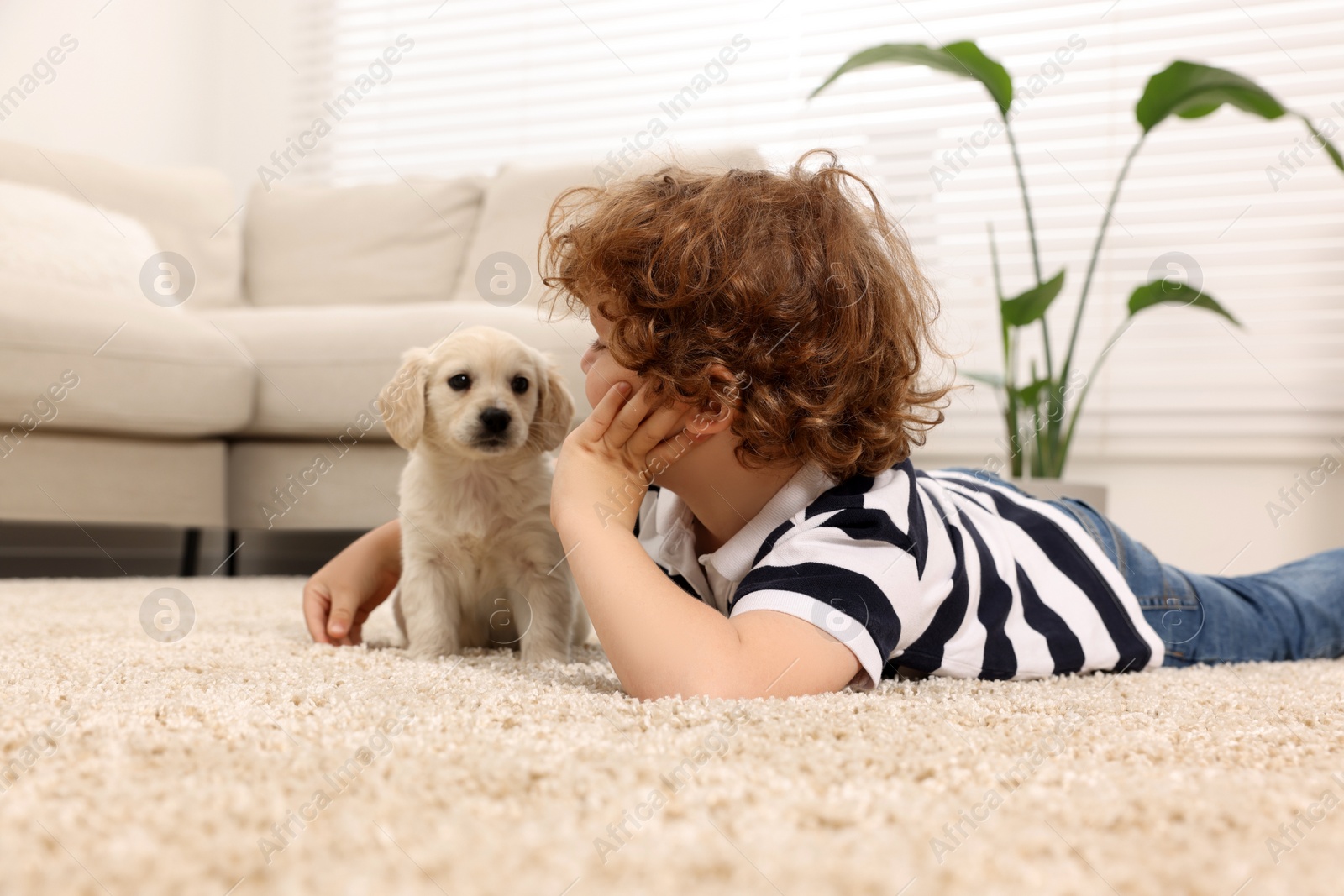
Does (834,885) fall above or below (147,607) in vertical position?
above

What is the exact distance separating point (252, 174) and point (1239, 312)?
12.0 ft

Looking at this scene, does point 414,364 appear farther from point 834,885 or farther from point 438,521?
point 834,885

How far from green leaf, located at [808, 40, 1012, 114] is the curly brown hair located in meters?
1.15

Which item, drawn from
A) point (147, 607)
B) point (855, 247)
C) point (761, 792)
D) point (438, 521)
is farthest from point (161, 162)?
point (761, 792)

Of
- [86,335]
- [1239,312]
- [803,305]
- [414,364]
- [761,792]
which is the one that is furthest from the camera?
[1239,312]

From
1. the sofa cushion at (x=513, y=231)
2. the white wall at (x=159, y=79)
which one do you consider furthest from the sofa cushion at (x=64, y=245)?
the white wall at (x=159, y=79)

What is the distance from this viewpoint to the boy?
2.74 feet

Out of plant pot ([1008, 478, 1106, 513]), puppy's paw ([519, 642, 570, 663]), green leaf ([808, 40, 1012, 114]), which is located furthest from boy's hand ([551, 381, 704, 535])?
green leaf ([808, 40, 1012, 114])

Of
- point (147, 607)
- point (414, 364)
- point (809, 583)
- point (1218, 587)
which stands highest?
point (414, 364)

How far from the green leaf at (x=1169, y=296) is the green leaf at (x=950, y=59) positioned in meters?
0.50

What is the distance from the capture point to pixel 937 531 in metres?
1.01

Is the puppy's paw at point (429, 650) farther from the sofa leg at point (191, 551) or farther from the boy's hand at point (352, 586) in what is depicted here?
the sofa leg at point (191, 551)

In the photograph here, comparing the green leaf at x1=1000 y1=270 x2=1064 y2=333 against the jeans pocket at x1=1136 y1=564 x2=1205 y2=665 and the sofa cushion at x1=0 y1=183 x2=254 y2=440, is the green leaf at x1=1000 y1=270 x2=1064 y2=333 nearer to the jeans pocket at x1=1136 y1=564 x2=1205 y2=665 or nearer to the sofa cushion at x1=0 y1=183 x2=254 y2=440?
the jeans pocket at x1=1136 y1=564 x2=1205 y2=665

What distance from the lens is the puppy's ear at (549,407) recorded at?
1.30m
